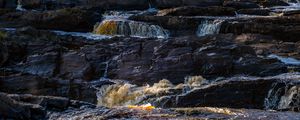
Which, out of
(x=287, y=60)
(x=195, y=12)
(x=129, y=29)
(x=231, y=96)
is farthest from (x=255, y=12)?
(x=231, y=96)

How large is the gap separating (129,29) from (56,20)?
4975 millimetres

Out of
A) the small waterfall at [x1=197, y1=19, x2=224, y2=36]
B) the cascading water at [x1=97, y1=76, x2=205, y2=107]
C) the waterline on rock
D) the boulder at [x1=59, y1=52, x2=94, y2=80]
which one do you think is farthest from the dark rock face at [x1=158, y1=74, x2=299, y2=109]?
the small waterfall at [x1=197, y1=19, x2=224, y2=36]

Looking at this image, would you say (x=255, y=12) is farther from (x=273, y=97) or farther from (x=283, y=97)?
(x=273, y=97)

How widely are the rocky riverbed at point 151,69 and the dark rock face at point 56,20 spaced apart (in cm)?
6

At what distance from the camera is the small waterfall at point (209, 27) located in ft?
102

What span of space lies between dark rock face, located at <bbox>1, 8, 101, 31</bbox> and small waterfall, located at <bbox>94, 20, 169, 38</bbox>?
3.21 ft

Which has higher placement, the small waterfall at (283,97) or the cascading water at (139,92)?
the small waterfall at (283,97)

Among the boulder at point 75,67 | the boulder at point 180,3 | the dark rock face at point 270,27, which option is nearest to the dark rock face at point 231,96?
the boulder at point 75,67

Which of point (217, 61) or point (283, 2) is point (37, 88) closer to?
point (217, 61)

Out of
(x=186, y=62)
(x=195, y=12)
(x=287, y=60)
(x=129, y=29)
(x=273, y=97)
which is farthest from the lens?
(x=195, y=12)

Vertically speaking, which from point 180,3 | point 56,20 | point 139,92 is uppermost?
point 180,3

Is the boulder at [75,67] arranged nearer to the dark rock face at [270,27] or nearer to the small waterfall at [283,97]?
the small waterfall at [283,97]

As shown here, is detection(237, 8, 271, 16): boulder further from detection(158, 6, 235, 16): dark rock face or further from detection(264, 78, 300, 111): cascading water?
detection(264, 78, 300, 111): cascading water

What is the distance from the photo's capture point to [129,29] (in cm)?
3297
